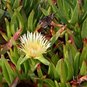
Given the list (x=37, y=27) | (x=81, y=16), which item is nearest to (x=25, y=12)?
(x=37, y=27)

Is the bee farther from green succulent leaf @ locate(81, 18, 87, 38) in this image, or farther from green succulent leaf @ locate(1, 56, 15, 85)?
green succulent leaf @ locate(1, 56, 15, 85)

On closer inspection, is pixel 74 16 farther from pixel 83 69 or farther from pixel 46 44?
pixel 83 69

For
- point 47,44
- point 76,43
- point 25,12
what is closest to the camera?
point 47,44

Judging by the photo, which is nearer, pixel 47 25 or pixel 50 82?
pixel 50 82

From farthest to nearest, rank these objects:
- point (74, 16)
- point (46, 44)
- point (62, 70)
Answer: point (74, 16)
point (46, 44)
point (62, 70)

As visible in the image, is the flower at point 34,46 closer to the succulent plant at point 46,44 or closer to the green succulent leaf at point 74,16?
the succulent plant at point 46,44

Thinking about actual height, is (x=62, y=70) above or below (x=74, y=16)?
below

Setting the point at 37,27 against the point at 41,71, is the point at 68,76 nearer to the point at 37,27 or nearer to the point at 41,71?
the point at 41,71

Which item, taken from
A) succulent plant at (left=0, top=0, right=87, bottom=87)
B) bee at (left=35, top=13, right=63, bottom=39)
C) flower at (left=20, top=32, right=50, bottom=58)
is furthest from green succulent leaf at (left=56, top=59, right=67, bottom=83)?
bee at (left=35, top=13, right=63, bottom=39)

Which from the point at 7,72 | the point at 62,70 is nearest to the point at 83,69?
the point at 62,70
